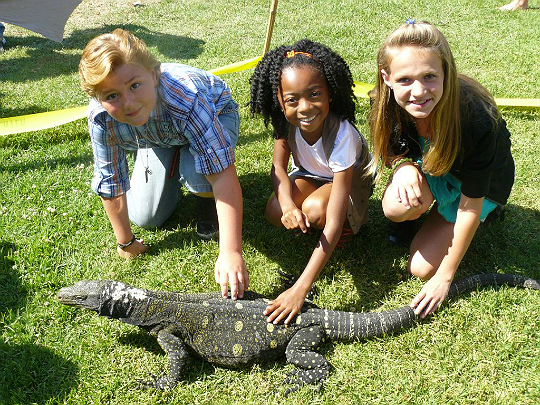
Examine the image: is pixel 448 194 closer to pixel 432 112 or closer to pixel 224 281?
pixel 432 112

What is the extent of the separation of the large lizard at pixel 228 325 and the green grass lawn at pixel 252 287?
0.37 ft

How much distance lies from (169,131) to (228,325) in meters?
A: 1.68

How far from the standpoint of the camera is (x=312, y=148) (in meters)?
4.18

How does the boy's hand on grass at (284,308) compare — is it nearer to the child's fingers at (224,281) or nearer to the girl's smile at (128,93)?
the child's fingers at (224,281)

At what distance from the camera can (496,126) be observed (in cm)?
346

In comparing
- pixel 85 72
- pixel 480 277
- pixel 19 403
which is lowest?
pixel 19 403

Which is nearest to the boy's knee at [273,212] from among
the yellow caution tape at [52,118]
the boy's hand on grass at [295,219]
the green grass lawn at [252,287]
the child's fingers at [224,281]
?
the green grass lawn at [252,287]

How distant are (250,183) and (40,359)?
278cm

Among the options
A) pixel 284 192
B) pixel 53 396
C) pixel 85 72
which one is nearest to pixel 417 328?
pixel 284 192

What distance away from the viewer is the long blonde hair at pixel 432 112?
317cm

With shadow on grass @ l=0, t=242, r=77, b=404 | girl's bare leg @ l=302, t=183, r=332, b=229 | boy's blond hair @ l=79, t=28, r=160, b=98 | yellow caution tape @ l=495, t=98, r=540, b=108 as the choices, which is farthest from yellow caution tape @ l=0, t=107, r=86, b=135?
yellow caution tape @ l=495, t=98, r=540, b=108

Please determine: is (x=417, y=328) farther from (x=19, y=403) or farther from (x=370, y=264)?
(x=19, y=403)

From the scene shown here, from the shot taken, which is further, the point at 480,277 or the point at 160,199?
the point at 160,199

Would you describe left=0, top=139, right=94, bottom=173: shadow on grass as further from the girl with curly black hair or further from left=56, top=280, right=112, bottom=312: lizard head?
the girl with curly black hair
